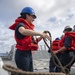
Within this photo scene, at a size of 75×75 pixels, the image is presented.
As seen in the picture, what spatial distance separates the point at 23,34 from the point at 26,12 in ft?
1.78

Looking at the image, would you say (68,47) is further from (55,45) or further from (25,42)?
(25,42)

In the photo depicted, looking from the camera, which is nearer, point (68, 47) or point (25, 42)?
point (25, 42)

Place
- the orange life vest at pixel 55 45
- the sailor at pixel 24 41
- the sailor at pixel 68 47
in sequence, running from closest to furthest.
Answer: the sailor at pixel 24 41
the sailor at pixel 68 47
the orange life vest at pixel 55 45

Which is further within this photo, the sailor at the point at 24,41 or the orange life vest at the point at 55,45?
the orange life vest at the point at 55,45

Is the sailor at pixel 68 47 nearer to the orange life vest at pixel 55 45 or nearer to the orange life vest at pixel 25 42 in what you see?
the orange life vest at pixel 55 45

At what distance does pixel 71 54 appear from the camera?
5.71m

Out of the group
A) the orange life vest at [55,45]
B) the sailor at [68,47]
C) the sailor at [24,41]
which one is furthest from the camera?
the orange life vest at [55,45]

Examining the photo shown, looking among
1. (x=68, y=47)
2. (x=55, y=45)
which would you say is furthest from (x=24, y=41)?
(x=55, y=45)

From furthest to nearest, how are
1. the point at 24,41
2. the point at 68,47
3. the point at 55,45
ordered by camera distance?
the point at 55,45 → the point at 68,47 → the point at 24,41

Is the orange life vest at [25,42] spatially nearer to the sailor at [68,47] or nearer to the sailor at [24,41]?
the sailor at [24,41]

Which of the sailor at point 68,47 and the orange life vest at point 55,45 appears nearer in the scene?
the sailor at point 68,47

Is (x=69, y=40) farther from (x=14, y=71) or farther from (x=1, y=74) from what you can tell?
(x=14, y=71)

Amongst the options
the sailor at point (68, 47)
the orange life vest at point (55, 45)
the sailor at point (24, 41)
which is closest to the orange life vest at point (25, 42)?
the sailor at point (24, 41)

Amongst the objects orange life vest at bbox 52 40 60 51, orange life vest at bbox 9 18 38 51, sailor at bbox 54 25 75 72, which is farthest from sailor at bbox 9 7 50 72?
orange life vest at bbox 52 40 60 51
